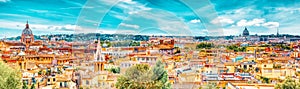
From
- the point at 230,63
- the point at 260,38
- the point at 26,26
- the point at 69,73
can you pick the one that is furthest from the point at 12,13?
the point at 260,38

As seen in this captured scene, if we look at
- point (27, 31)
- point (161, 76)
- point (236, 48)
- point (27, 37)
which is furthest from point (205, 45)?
point (27, 37)

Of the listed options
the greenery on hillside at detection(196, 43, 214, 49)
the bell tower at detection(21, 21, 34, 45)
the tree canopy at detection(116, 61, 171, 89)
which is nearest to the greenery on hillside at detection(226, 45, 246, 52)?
the greenery on hillside at detection(196, 43, 214, 49)

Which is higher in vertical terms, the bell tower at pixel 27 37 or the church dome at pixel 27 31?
the church dome at pixel 27 31

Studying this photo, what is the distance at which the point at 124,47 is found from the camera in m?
6.43

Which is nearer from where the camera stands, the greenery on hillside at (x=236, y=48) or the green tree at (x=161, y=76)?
the green tree at (x=161, y=76)

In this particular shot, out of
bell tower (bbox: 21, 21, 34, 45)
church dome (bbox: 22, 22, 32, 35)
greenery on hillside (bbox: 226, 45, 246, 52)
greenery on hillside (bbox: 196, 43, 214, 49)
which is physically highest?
church dome (bbox: 22, 22, 32, 35)

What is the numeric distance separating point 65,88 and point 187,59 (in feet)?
9.03

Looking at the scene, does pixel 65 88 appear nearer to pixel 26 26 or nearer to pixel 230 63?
pixel 26 26

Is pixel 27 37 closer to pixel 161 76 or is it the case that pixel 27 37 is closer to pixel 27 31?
pixel 27 31

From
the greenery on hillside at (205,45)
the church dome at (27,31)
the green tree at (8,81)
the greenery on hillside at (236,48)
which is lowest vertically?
the greenery on hillside at (236,48)

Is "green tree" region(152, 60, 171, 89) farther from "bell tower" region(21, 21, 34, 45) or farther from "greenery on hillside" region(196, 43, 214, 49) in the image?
"bell tower" region(21, 21, 34, 45)

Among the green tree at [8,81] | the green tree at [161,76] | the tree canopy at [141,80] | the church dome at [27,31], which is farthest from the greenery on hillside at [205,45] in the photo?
the green tree at [8,81]

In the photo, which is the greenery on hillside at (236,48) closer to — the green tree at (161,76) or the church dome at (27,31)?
the church dome at (27,31)

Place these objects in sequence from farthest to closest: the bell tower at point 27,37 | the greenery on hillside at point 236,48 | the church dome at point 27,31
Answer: the greenery on hillside at point 236,48 → the bell tower at point 27,37 → the church dome at point 27,31
